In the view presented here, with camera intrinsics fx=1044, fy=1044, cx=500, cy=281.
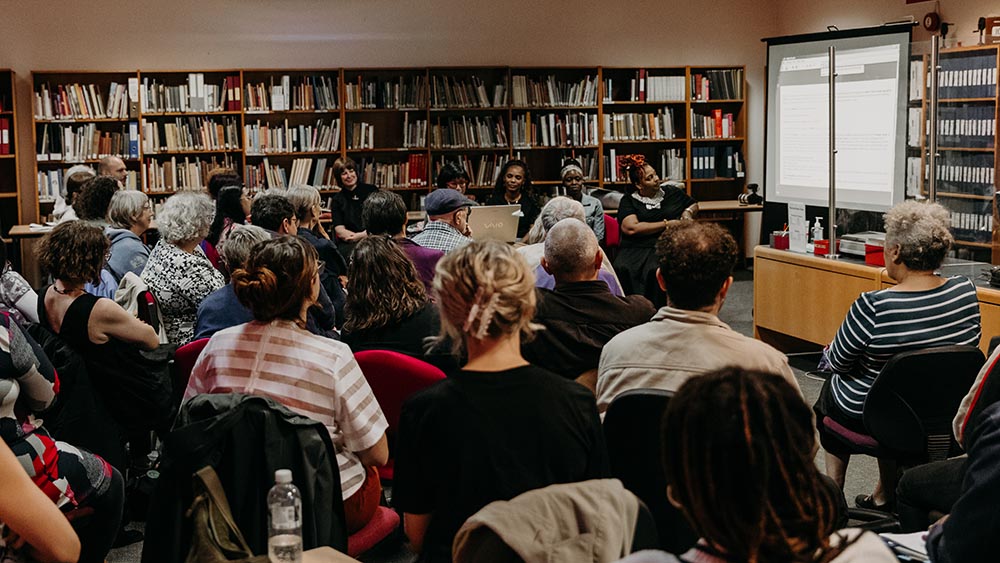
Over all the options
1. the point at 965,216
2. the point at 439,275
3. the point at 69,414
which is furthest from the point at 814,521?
the point at 965,216

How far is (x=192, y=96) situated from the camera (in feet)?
31.3

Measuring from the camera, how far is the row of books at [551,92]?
409 inches

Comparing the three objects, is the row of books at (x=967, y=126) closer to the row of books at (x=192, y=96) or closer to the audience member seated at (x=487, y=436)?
the audience member seated at (x=487, y=436)

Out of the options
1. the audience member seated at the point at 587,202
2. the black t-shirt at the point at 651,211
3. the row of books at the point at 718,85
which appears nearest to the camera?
the audience member seated at the point at 587,202

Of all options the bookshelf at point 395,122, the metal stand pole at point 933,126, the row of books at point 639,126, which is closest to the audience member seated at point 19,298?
the metal stand pole at point 933,126

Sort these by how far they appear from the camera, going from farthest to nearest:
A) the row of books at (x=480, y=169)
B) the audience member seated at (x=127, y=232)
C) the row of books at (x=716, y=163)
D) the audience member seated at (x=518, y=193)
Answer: the row of books at (x=716, y=163) < the row of books at (x=480, y=169) < the audience member seated at (x=518, y=193) < the audience member seated at (x=127, y=232)

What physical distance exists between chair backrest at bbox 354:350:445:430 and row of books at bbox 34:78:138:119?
22.4 feet

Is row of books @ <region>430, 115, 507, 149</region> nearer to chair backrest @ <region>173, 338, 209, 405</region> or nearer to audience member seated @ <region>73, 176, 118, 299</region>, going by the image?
audience member seated @ <region>73, 176, 118, 299</region>

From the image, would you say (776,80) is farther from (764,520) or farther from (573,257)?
(764,520)

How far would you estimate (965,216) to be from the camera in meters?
5.88

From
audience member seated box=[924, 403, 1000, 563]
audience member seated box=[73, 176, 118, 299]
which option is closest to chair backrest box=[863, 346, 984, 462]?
audience member seated box=[924, 403, 1000, 563]

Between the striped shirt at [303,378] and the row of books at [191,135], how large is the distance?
704 centimetres

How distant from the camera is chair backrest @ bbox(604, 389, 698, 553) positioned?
245 cm

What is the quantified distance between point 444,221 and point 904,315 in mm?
2689
